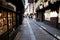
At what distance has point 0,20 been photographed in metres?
6.79

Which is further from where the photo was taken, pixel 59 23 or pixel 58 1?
pixel 59 23

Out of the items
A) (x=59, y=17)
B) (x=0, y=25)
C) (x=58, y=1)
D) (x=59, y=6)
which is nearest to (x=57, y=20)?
(x=59, y=17)

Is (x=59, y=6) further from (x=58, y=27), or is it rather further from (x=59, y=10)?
(x=58, y=27)

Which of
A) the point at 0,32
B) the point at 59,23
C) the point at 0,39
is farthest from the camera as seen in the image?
the point at 59,23

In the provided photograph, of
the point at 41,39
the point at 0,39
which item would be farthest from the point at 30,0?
the point at 0,39

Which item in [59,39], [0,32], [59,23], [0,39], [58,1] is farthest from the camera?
[59,23]

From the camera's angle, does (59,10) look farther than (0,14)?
Yes

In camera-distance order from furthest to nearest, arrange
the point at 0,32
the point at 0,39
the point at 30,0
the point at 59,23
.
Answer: the point at 30,0, the point at 59,23, the point at 0,32, the point at 0,39

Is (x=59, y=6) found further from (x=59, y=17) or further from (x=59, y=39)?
(x=59, y=39)

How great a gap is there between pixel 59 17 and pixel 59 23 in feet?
2.97

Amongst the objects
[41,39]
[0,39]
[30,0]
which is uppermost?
[30,0]

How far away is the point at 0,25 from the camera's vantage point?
684cm

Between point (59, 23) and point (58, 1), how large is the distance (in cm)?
328

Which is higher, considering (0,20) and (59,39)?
(0,20)
